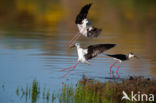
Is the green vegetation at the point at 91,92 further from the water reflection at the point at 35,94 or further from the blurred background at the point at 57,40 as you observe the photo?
the blurred background at the point at 57,40

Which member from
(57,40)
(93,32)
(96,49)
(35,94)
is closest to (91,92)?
(35,94)

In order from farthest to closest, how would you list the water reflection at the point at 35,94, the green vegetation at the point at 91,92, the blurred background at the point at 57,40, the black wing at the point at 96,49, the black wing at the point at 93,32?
the black wing at the point at 93,32, the blurred background at the point at 57,40, the black wing at the point at 96,49, the water reflection at the point at 35,94, the green vegetation at the point at 91,92

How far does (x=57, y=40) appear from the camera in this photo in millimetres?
18031

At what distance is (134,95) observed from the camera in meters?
9.28

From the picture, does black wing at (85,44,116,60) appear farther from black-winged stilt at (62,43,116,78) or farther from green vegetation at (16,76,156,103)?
green vegetation at (16,76,156,103)

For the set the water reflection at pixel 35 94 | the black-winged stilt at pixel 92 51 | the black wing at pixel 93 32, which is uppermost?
the black wing at pixel 93 32

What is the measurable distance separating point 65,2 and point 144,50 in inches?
772

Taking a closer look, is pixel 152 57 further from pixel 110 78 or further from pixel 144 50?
pixel 110 78

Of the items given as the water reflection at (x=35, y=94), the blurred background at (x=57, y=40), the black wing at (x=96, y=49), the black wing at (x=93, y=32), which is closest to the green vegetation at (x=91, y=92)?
the water reflection at (x=35, y=94)

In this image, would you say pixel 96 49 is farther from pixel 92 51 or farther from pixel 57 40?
pixel 57 40

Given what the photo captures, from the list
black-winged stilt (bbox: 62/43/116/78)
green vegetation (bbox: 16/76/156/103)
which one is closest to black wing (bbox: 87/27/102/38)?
black-winged stilt (bbox: 62/43/116/78)

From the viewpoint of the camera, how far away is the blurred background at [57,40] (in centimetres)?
1182

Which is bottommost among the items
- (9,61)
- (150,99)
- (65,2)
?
(150,99)

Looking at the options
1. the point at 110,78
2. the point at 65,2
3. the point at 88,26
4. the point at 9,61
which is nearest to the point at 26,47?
the point at 9,61
